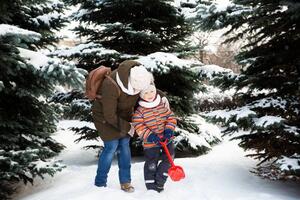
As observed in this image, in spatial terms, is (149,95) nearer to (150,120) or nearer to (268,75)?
(150,120)

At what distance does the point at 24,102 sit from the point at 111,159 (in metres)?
2.40

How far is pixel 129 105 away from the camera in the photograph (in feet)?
13.5

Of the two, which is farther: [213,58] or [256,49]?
[213,58]

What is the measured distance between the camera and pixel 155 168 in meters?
4.20

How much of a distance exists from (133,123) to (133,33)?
3849 millimetres

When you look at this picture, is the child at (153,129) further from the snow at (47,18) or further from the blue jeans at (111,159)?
the snow at (47,18)

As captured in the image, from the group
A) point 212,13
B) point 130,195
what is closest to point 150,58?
point 212,13

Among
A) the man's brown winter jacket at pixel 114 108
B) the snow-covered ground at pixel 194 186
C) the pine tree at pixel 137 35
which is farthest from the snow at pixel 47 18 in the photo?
the man's brown winter jacket at pixel 114 108

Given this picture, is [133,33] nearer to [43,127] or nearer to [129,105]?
[43,127]

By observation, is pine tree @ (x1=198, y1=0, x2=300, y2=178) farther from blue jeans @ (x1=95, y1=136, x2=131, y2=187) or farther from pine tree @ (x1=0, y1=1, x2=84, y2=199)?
pine tree @ (x1=0, y1=1, x2=84, y2=199)

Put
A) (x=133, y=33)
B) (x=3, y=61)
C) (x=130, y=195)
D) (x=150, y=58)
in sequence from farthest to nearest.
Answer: (x=133, y=33) < (x=150, y=58) < (x=3, y=61) < (x=130, y=195)

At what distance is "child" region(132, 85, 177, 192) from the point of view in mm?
4059

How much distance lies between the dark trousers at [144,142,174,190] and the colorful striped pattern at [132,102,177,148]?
12 centimetres

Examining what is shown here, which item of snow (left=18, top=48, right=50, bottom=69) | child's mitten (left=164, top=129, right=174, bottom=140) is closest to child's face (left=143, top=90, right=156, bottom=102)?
child's mitten (left=164, top=129, right=174, bottom=140)
